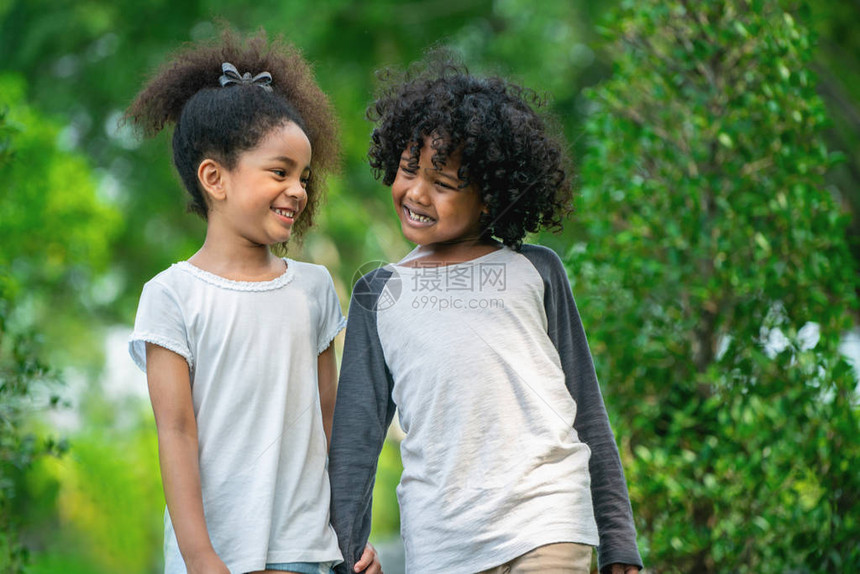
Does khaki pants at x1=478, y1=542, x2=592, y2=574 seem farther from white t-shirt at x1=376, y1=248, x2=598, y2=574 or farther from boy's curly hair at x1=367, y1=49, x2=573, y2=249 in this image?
boy's curly hair at x1=367, y1=49, x2=573, y2=249

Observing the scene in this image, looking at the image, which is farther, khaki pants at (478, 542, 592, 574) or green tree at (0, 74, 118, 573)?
green tree at (0, 74, 118, 573)

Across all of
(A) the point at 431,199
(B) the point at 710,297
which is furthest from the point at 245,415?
(B) the point at 710,297

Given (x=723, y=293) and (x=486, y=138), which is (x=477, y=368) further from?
(x=723, y=293)

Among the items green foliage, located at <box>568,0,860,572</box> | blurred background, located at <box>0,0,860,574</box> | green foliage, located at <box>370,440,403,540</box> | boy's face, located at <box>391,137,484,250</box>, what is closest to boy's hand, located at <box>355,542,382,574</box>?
boy's face, located at <box>391,137,484,250</box>

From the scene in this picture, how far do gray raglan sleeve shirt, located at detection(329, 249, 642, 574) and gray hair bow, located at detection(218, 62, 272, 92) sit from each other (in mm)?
456

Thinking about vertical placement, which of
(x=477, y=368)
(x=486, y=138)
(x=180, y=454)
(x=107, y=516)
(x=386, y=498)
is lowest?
(x=386, y=498)

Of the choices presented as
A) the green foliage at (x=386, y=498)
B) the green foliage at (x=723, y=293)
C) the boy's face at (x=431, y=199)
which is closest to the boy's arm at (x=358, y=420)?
the boy's face at (x=431, y=199)

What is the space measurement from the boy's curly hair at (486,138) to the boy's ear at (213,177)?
1.13 ft

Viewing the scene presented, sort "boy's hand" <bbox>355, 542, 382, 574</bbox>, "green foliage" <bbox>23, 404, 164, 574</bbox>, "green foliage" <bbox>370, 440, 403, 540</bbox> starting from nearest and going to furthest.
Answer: "boy's hand" <bbox>355, 542, 382, 574</bbox> → "green foliage" <bbox>23, 404, 164, 574</bbox> → "green foliage" <bbox>370, 440, 403, 540</bbox>

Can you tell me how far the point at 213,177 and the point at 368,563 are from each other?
801 mm

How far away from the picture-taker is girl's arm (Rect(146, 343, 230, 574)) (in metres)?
1.69

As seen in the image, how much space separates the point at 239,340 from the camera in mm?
1815

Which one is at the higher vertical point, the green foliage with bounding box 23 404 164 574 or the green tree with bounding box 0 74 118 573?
the green tree with bounding box 0 74 118 573

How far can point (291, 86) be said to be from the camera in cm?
208
